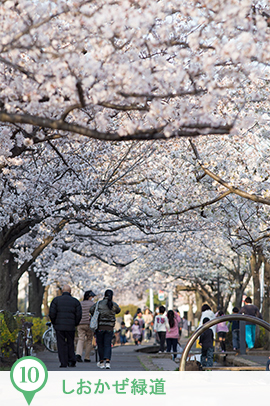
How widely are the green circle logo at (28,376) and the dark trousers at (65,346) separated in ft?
14.9

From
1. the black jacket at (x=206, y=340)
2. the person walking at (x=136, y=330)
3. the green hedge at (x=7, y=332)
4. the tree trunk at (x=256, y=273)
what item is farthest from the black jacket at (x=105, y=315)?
the person walking at (x=136, y=330)

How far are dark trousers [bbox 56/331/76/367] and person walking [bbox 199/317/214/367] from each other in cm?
278

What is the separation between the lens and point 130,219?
46.7 ft

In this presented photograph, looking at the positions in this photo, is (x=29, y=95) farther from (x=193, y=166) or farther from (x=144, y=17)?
(x=193, y=166)

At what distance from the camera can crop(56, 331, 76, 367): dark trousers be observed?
1198cm

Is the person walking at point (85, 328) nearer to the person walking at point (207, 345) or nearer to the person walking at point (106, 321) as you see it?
the person walking at point (106, 321)

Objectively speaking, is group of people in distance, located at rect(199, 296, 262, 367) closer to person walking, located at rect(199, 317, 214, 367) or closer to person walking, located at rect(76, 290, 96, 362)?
person walking, located at rect(199, 317, 214, 367)

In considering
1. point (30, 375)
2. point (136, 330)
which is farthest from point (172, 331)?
point (136, 330)

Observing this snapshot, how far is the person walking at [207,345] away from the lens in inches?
509

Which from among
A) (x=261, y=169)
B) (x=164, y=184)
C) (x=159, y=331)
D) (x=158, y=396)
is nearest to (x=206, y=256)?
(x=159, y=331)

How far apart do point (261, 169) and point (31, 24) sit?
24.2ft

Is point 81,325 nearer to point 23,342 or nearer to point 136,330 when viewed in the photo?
point 23,342

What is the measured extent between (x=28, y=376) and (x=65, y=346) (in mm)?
5018

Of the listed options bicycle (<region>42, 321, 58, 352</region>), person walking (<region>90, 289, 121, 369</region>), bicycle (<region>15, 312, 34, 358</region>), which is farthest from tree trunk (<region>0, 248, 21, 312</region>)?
person walking (<region>90, 289, 121, 369</region>)
